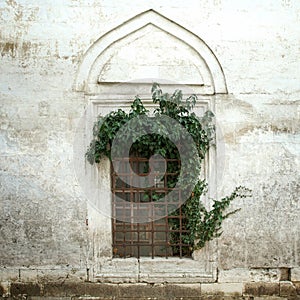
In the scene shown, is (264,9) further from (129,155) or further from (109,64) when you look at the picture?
(129,155)

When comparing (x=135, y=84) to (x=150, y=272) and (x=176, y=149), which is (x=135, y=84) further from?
(x=150, y=272)

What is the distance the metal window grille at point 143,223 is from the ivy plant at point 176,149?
0.08ft

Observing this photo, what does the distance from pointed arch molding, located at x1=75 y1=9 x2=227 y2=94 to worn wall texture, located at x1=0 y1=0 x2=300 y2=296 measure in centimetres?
6

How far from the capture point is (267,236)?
568 cm

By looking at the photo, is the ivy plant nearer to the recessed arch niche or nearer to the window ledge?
the recessed arch niche

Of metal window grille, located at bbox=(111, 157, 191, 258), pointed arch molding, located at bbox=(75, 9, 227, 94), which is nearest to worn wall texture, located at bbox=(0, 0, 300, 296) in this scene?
pointed arch molding, located at bbox=(75, 9, 227, 94)

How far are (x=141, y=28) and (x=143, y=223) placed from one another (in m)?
2.21

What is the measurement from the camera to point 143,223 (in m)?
5.78

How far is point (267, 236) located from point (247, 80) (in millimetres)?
1767

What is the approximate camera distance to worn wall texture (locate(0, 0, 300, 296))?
5633mm

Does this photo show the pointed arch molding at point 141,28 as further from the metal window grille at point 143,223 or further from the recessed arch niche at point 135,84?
the metal window grille at point 143,223

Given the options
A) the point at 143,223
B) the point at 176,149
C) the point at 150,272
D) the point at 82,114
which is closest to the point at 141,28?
the point at 82,114

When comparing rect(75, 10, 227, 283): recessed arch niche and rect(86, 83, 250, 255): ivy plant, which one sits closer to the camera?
rect(86, 83, 250, 255): ivy plant

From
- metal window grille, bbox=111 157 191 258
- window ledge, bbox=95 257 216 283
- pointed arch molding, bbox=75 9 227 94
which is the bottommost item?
window ledge, bbox=95 257 216 283
